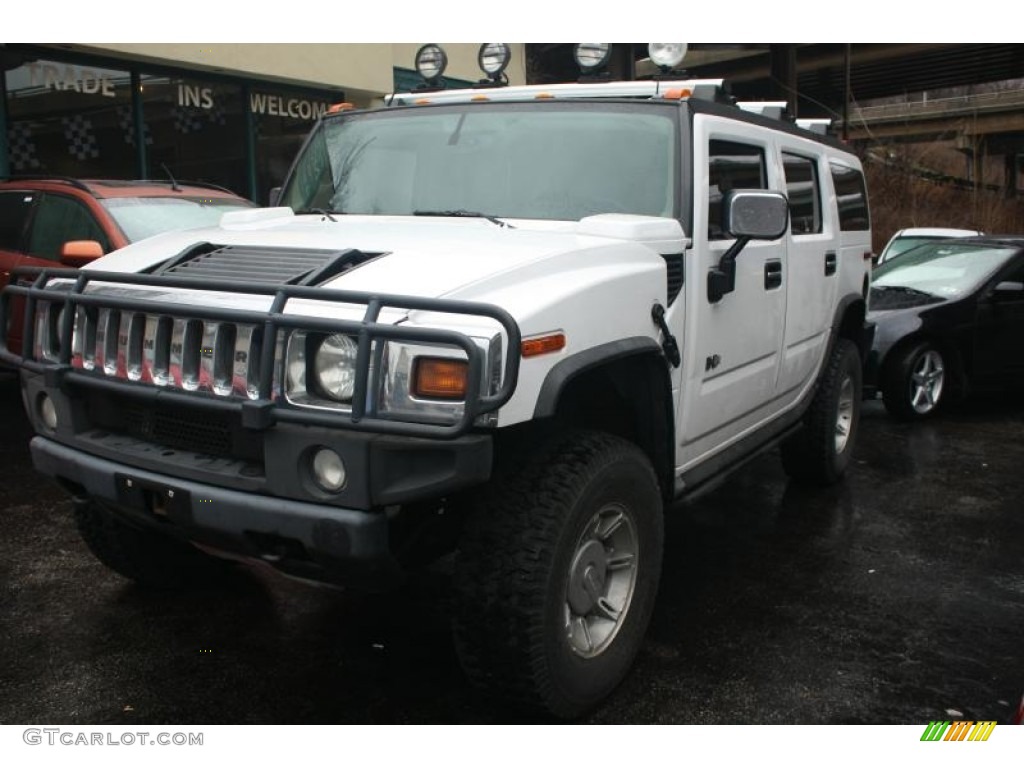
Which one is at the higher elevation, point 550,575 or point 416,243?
point 416,243

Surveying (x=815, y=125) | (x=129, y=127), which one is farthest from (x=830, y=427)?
(x=129, y=127)

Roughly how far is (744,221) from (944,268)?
5.63 meters

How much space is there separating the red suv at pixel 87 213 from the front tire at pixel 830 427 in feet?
14.6

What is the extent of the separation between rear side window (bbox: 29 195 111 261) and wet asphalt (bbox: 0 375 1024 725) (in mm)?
2475

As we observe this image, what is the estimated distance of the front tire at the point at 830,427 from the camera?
5344 millimetres

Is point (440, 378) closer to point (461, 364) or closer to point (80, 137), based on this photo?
point (461, 364)

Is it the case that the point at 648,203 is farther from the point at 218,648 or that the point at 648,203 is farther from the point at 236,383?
the point at 218,648

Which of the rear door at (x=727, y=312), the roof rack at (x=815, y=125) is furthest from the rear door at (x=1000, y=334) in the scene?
the rear door at (x=727, y=312)

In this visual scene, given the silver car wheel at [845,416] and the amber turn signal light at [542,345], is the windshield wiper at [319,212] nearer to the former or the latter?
the amber turn signal light at [542,345]

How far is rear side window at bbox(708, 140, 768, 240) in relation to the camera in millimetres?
3762

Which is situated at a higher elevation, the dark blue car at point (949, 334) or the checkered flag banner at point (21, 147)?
the checkered flag banner at point (21, 147)

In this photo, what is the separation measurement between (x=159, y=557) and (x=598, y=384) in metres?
1.92

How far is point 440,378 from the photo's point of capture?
2482 mm
